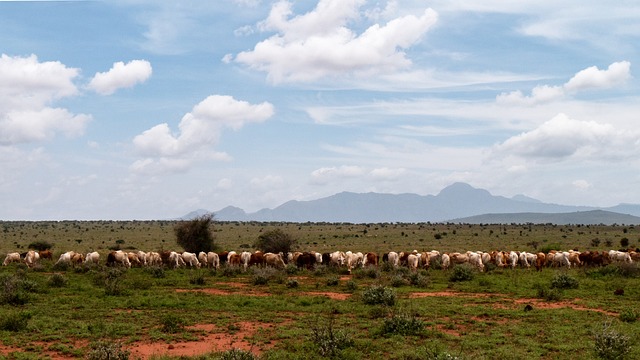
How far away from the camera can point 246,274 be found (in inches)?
1239

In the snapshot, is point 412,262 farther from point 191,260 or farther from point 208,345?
point 208,345

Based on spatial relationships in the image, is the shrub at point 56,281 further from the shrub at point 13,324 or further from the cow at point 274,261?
the cow at point 274,261

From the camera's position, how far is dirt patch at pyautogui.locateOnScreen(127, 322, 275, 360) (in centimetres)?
1380

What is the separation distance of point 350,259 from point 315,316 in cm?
1584

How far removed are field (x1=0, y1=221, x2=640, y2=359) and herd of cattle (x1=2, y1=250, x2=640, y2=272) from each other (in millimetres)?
4134

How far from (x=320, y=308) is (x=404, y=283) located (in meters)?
7.87

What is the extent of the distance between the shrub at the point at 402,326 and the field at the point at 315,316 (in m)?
0.03

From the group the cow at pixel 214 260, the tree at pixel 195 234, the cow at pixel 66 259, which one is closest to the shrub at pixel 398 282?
the cow at pixel 214 260

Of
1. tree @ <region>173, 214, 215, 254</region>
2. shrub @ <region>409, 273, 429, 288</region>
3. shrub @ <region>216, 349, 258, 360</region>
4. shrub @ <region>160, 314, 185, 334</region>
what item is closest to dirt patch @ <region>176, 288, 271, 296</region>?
shrub @ <region>160, 314, 185, 334</region>

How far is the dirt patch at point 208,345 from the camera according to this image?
543 inches

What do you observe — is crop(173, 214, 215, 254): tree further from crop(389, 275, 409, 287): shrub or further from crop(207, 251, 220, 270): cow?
crop(389, 275, 409, 287): shrub

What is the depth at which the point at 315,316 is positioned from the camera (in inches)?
727

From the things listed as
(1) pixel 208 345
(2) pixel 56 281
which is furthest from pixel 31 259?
(1) pixel 208 345

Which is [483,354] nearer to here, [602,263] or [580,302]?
[580,302]
